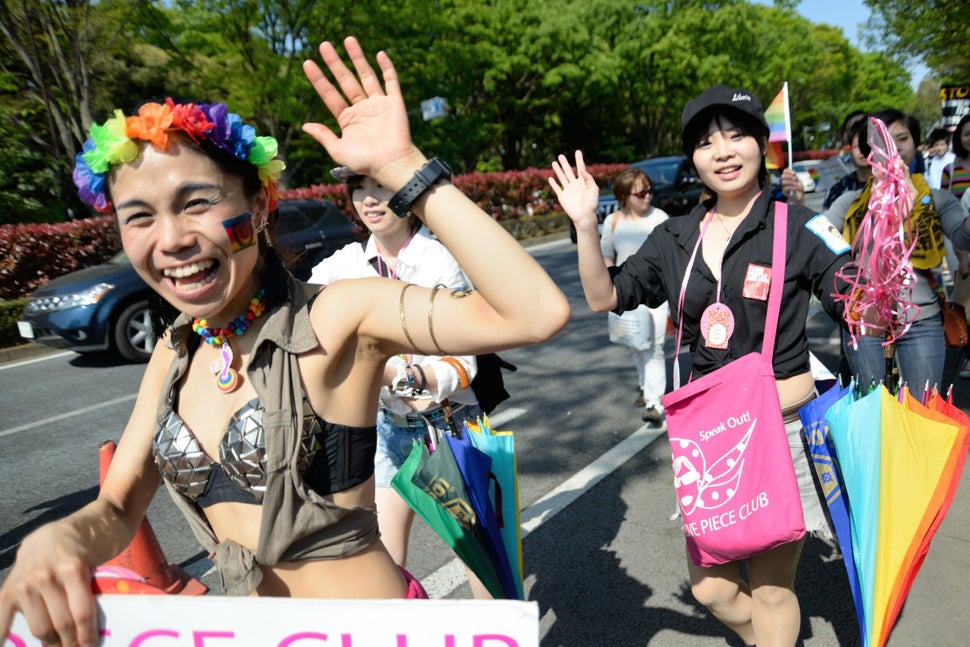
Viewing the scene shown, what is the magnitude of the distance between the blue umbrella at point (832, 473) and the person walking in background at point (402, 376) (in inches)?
44.2

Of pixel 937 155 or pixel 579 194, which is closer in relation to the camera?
pixel 579 194

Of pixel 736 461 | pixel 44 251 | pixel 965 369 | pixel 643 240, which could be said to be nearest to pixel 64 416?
pixel 643 240

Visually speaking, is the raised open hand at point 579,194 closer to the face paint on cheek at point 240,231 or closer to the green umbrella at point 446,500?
the green umbrella at point 446,500

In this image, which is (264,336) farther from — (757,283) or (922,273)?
(922,273)

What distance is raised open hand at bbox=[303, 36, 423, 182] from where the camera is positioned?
1314 millimetres

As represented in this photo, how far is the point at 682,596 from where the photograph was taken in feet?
10.2

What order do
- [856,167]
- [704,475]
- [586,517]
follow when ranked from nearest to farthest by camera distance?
1. [704,475]
2. [586,517]
3. [856,167]

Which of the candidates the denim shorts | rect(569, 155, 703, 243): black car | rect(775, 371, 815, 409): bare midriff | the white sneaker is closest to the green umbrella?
the denim shorts

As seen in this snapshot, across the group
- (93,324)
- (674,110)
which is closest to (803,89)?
(674,110)

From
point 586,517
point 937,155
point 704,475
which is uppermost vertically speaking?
point 937,155

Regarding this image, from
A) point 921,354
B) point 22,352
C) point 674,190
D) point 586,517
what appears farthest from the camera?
point 674,190

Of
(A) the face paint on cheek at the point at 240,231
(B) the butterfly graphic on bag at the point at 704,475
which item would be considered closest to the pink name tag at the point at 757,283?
(B) the butterfly graphic on bag at the point at 704,475

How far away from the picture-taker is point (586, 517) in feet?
12.7

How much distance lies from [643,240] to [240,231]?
418cm
